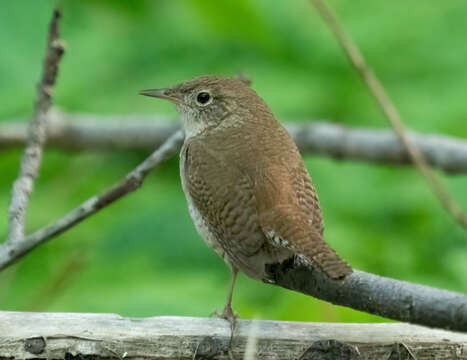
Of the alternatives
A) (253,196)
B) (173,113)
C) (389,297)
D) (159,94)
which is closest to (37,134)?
(159,94)

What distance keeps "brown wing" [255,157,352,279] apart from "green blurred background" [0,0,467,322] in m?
0.74

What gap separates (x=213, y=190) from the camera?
10.4 ft

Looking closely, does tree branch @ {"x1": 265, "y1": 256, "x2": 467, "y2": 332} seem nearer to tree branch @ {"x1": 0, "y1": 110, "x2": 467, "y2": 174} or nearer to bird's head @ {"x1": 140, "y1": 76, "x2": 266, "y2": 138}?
bird's head @ {"x1": 140, "y1": 76, "x2": 266, "y2": 138}

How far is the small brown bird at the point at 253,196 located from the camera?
283 cm

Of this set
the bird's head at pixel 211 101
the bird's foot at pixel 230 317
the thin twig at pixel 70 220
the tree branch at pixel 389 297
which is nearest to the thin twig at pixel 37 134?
the thin twig at pixel 70 220

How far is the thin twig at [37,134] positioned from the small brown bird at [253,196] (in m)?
0.64

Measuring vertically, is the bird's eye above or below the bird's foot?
above

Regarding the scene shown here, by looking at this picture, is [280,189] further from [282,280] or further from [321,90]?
[321,90]

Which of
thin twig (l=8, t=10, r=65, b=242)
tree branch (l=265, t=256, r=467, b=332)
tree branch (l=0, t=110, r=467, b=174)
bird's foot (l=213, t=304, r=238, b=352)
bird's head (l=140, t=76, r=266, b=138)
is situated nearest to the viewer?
tree branch (l=265, t=256, r=467, b=332)

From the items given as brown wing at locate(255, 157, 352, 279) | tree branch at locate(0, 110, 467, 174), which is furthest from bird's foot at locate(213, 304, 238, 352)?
tree branch at locate(0, 110, 467, 174)

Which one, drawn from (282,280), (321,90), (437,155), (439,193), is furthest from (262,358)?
(321,90)

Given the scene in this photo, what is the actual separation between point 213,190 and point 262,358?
626 mm

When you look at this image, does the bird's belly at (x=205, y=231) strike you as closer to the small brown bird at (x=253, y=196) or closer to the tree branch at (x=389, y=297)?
the small brown bird at (x=253, y=196)

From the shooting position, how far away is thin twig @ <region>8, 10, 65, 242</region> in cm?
349
